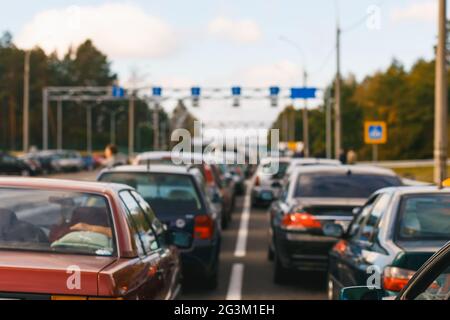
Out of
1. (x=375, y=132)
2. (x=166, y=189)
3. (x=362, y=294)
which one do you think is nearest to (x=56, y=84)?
(x=375, y=132)

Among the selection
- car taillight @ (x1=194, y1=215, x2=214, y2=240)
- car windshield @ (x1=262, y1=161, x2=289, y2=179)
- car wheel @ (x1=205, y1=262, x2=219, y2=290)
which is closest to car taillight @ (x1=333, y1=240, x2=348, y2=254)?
car taillight @ (x1=194, y1=215, x2=214, y2=240)

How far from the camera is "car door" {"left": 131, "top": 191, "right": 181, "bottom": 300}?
7211 mm

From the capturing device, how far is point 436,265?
410 centimetres

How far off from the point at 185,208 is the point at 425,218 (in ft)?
13.7

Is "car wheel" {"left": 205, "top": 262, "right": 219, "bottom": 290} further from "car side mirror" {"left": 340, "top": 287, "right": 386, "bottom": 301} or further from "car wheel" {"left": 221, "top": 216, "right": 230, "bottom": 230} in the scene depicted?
"car wheel" {"left": 221, "top": 216, "right": 230, "bottom": 230}

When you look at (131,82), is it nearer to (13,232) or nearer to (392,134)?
(392,134)

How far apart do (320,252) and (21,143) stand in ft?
383

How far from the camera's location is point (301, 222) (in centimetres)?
1174

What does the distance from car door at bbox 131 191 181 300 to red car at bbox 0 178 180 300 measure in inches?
5.5

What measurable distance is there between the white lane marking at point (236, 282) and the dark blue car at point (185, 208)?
29cm

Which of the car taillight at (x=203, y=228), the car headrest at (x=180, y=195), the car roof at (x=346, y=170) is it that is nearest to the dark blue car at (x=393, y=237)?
the car taillight at (x=203, y=228)

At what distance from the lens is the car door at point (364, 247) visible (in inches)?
291

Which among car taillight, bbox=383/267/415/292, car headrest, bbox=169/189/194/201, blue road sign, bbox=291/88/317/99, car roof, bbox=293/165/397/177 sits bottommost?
car taillight, bbox=383/267/415/292

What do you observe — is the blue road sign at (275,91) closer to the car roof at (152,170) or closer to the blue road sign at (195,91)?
the blue road sign at (195,91)
